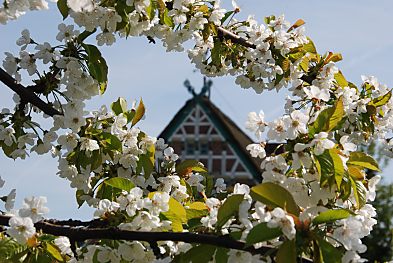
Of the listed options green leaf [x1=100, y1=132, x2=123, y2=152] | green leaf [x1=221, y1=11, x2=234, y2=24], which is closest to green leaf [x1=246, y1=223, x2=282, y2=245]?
green leaf [x1=100, y1=132, x2=123, y2=152]

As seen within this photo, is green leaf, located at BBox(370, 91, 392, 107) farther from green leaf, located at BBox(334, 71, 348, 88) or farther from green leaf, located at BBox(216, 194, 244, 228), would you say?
green leaf, located at BBox(216, 194, 244, 228)

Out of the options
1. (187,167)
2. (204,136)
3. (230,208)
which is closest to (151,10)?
(187,167)

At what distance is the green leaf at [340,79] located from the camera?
119 inches

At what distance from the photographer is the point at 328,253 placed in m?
1.56

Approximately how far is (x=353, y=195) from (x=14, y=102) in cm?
107

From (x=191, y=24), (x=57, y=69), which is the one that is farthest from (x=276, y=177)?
(x=191, y=24)

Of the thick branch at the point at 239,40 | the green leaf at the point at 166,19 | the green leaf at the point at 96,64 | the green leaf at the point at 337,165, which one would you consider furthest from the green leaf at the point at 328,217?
the thick branch at the point at 239,40

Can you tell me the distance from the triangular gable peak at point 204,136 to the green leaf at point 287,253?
16.1 m

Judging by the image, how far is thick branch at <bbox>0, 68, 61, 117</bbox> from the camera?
2352 millimetres

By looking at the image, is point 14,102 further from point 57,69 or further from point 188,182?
point 188,182

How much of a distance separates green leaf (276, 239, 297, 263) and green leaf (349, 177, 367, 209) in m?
0.41

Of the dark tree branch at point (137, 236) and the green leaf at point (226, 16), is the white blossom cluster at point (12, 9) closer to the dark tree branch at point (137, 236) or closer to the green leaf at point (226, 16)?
the dark tree branch at point (137, 236)

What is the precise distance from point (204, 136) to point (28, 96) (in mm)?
15570

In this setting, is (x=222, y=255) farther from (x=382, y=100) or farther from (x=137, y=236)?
(x=382, y=100)
